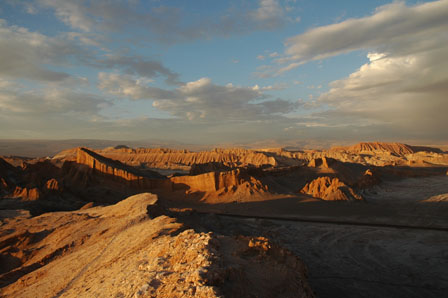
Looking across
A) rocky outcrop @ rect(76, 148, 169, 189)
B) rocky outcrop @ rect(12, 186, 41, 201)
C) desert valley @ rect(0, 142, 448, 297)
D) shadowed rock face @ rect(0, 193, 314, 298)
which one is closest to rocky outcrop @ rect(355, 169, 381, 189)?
desert valley @ rect(0, 142, 448, 297)

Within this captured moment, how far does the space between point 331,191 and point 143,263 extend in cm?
A: 2322

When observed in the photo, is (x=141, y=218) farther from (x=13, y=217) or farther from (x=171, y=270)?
(x=13, y=217)

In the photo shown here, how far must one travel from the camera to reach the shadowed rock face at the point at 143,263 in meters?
4.92

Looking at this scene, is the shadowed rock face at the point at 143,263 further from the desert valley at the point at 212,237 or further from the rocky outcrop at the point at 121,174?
the rocky outcrop at the point at 121,174

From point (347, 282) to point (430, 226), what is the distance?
11.5m

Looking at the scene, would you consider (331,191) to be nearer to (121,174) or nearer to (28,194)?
(121,174)

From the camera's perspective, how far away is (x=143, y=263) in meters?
6.13

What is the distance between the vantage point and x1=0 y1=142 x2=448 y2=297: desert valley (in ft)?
18.8

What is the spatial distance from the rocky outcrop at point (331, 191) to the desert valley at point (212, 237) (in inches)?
5.3

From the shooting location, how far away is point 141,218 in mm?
11812

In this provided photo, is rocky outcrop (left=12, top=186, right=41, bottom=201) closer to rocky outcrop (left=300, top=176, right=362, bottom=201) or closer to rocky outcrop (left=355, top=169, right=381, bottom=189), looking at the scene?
rocky outcrop (left=300, top=176, right=362, bottom=201)

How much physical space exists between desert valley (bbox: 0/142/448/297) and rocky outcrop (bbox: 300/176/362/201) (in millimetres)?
135

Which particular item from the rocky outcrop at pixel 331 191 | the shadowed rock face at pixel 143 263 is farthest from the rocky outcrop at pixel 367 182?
the shadowed rock face at pixel 143 263

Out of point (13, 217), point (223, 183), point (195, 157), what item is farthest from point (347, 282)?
point (195, 157)
